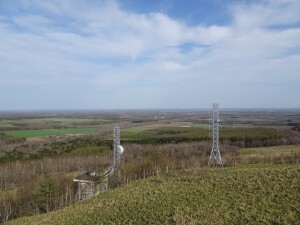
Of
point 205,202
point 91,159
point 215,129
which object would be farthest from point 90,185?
point 91,159

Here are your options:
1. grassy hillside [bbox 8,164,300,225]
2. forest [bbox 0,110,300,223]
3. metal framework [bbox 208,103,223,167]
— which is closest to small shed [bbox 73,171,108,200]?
forest [bbox 0,110,300,223]

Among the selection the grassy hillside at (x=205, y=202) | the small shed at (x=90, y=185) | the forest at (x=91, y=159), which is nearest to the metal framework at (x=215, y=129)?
the forest at (x=91, y=159)

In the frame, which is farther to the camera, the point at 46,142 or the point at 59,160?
the point at 46,142

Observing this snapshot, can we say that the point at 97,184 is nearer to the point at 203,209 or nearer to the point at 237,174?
the point at 237,174

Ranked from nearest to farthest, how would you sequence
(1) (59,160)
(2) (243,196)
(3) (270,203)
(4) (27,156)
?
(3) (270,203), (2) (243,196), (1) (59,160), (4) (27,156)

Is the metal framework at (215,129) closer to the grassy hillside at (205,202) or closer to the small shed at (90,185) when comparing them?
the grassy hillside at (205,202)

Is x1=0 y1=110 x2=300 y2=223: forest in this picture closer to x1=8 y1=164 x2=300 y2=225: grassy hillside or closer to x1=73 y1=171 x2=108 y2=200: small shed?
x1=73 y1=171 x2=108 y2=200: small shed

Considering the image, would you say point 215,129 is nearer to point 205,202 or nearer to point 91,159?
point 205,202

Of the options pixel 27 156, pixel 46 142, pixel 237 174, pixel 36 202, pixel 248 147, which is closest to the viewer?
pixel 237 174

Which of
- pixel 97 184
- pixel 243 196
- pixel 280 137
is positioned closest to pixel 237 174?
pixel 243 196
